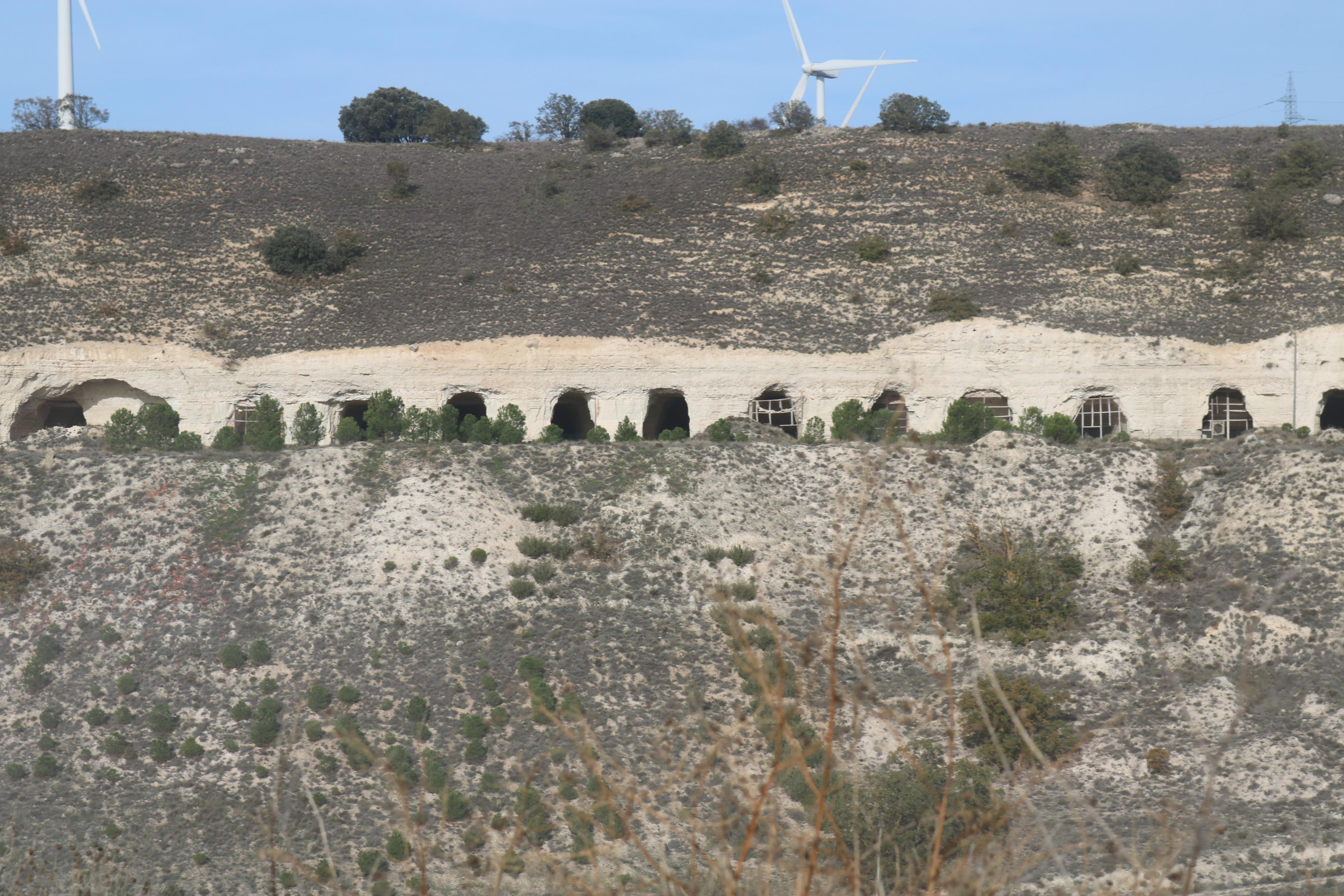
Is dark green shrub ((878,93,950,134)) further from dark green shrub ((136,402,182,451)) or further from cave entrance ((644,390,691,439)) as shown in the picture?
dark green shrub ((136,402,182,451))

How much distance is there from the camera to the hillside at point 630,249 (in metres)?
42.3

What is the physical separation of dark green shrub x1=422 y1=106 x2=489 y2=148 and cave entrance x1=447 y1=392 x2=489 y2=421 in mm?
20432

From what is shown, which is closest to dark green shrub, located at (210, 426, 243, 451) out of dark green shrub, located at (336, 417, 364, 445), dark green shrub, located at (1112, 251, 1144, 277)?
dark green shrub, located at (336, 417, 364, 445)

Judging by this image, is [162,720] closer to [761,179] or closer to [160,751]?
[160,751]

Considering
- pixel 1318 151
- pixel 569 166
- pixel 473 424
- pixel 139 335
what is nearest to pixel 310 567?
pixel 473 424

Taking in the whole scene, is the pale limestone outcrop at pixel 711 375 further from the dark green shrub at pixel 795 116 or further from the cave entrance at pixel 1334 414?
the dark green shrub at pixel 795 116

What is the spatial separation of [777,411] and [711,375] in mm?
2615

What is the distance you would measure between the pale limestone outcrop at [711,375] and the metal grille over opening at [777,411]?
1.15 ft

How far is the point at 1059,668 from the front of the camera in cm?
2844

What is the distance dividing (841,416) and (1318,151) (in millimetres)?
26434

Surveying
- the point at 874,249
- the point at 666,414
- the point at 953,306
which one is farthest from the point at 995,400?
the point at 666,414

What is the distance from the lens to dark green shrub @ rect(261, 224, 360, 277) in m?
45.1

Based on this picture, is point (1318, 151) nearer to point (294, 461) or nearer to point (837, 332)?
point (837, 332)

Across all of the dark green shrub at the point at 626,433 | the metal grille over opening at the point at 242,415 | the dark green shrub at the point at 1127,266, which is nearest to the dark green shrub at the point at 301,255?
the metal grille over opening at the point at 242,415
